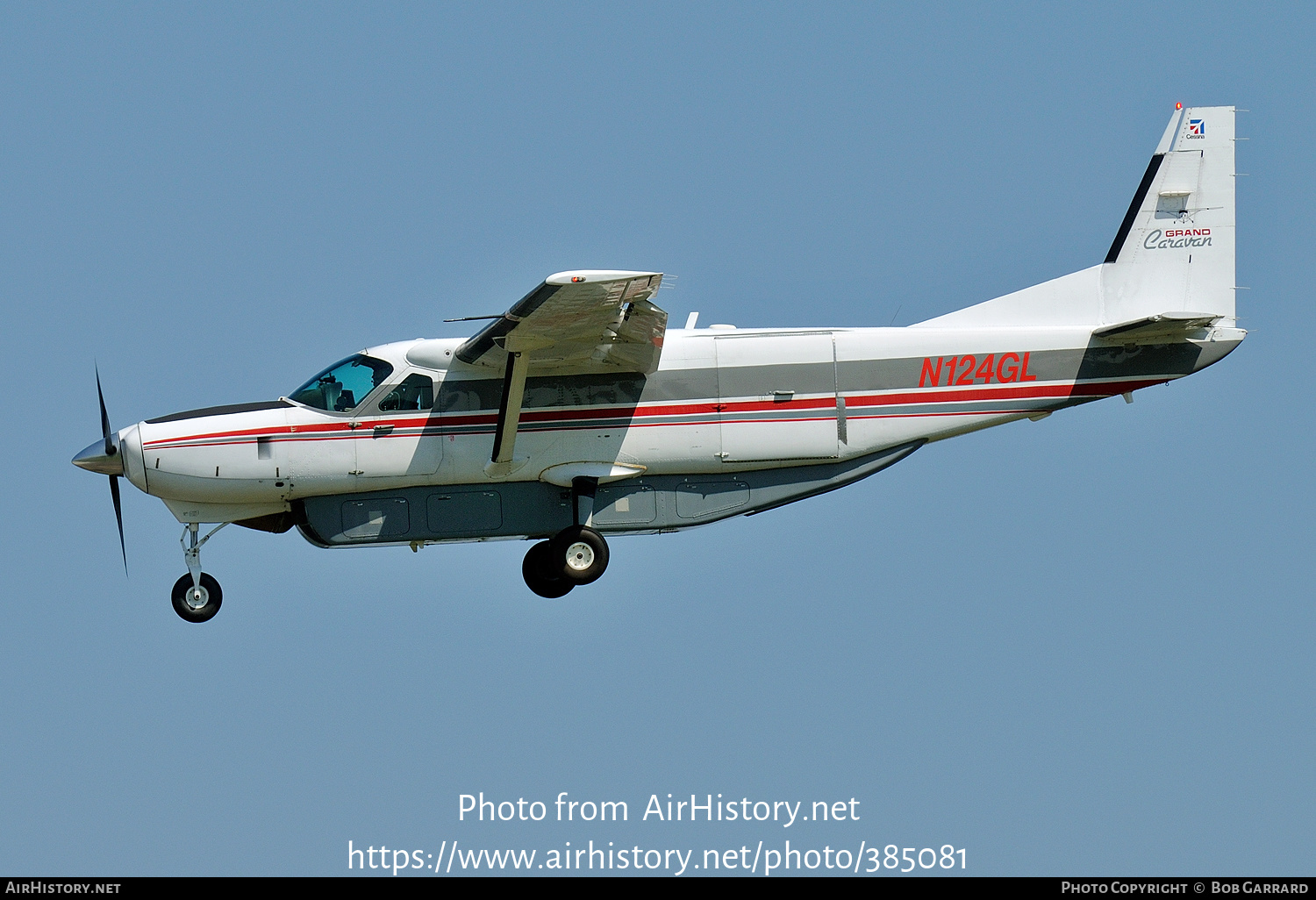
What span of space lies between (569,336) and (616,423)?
1.78 m

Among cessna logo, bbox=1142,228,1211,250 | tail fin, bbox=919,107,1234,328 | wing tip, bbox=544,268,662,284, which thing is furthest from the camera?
cessna logo, bbox=1142,228,1211,250

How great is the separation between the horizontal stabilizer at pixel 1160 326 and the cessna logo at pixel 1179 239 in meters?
1.31

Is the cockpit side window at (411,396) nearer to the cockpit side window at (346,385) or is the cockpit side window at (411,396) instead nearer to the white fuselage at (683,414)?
the white fuselage at (683,414)

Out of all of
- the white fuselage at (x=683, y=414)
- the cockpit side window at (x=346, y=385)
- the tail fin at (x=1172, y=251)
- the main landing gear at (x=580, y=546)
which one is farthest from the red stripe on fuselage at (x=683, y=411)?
the tail fin at (x=1172, y=251)

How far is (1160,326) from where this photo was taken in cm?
2216

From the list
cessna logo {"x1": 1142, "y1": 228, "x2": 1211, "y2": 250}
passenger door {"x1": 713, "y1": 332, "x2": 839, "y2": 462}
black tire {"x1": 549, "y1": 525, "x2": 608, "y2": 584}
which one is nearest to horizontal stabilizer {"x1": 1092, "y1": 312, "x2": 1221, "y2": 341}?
cessna logo {"x1": 1142, "y1": 228, "x2": 1211, "y2": 250}

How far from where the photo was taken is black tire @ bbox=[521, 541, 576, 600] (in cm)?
2303

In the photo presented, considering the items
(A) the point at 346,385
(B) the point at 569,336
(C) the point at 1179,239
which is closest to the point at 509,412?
(B) the point at 569,336

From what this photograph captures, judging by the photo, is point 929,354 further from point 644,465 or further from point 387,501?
point 387,501

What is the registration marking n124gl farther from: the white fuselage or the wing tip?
the wing tip

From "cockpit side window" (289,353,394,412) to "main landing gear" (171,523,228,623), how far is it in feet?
6.95

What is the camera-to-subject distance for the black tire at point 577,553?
22.2 metres

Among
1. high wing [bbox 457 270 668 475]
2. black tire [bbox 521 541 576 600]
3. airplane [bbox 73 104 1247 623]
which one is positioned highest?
high wing [bbox 457 270 668 475]

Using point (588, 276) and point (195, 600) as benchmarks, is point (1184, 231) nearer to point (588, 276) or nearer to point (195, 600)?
point (588, 276)
